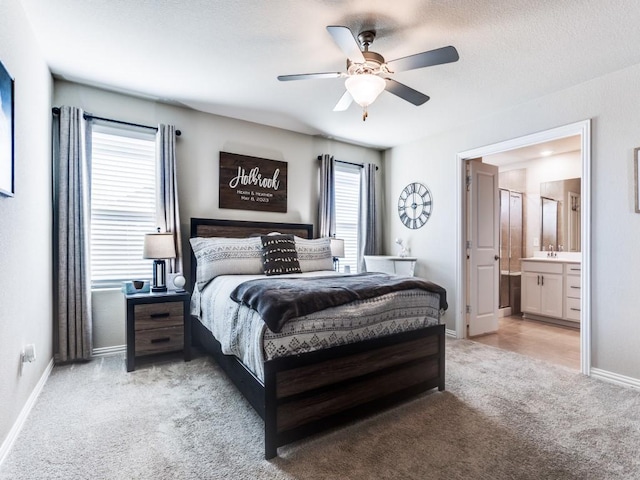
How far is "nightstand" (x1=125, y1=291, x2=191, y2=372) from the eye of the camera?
9.75 ft

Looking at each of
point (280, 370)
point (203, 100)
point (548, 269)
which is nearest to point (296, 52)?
point (203, 100)

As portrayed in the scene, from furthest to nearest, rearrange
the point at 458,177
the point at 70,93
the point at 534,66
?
the point at 458,177 → the point at 70,93 → the point at 534,66

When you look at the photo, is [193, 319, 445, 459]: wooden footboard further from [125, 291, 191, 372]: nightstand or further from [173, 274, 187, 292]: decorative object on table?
[173, 274, 187, 292]: decorative object on table

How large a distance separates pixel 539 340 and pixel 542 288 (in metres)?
1.31

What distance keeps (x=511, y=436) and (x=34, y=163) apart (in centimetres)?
376

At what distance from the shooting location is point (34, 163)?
2479 millimetres

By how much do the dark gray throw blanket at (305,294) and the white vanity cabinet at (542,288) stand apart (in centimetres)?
339

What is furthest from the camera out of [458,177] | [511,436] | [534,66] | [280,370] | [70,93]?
[458,177]

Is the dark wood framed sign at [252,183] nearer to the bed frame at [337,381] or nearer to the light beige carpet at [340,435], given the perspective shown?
the bed frame at [337,381]

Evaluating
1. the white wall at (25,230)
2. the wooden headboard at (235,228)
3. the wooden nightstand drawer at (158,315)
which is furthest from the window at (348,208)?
the white wall at (25,230)

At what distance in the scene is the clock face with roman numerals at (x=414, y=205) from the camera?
4602mm

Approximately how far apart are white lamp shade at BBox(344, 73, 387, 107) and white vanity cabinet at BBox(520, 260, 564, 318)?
4.34 meters

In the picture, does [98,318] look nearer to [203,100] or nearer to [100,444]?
[100,444]

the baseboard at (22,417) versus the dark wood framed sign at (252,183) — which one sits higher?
the dark wood framed sign at (252,183)
